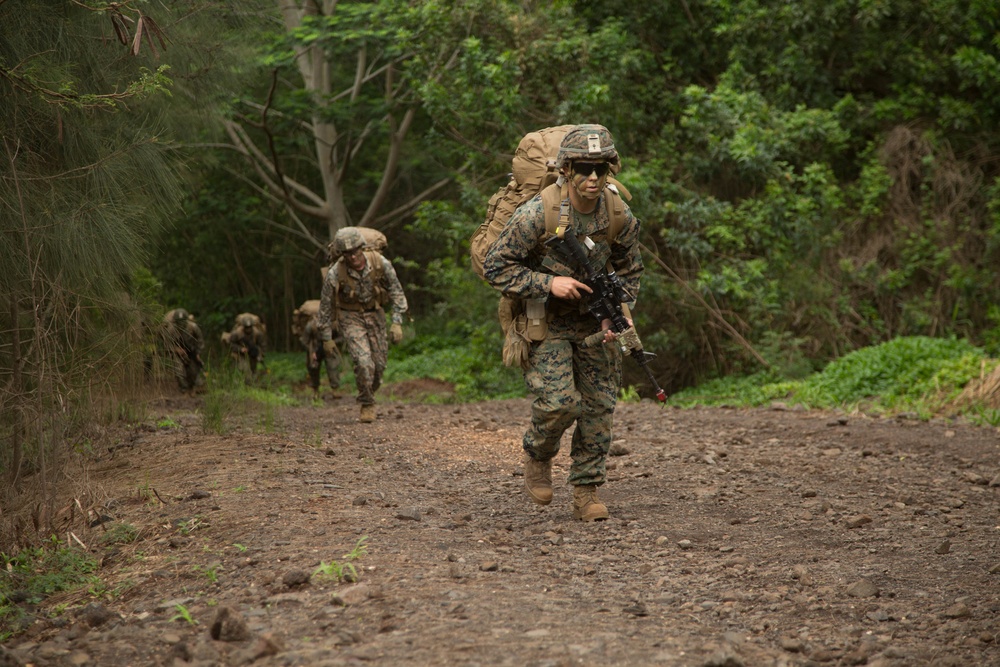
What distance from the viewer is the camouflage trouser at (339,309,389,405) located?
1035 cm

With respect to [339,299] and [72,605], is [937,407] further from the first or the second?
[72,605]

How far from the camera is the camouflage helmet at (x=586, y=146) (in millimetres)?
5516

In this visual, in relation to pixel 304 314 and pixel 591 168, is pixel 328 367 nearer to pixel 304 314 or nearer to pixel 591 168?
pixel 304 314

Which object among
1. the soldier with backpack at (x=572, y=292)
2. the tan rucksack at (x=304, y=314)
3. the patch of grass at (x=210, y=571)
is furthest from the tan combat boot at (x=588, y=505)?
the tan rucksack at (x=304, y=314)

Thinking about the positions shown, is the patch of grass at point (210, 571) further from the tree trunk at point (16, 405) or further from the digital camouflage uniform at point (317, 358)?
the digital camouflage uniform at point (317, 358)

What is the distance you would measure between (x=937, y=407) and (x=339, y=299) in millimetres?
5747

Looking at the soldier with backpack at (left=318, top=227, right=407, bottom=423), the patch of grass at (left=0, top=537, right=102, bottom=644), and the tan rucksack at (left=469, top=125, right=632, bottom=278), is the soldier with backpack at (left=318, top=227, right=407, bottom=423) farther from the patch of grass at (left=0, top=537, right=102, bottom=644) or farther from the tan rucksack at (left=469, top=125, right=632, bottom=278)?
the patch of grass at (left=0, top=537, right=102, bottom=644)

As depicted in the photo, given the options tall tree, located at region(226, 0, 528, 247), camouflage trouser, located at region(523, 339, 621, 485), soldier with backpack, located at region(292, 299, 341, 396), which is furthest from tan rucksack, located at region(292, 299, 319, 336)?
camouflage trouser, located at region(523, 339, 621, 485)

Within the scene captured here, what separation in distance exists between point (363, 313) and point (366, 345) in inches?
13.3

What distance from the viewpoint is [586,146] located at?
5.52 metres

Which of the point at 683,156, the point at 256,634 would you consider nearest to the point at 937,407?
the point at 683,156

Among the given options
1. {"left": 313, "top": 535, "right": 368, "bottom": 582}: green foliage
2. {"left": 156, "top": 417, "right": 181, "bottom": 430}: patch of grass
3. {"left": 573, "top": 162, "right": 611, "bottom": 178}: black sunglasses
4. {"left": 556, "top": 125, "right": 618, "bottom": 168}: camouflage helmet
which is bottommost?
{"left": 313, "top": 535, "right": 368, "bottom": 582}: green foliage

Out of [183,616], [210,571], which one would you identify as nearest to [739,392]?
[210,571]

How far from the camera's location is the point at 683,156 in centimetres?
1403
